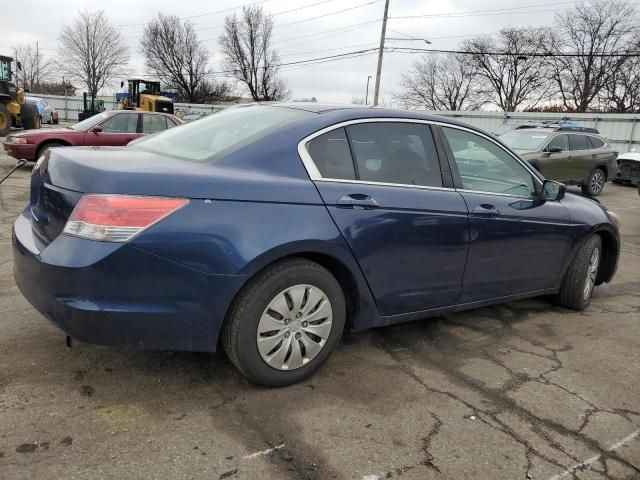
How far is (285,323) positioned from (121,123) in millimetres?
10375

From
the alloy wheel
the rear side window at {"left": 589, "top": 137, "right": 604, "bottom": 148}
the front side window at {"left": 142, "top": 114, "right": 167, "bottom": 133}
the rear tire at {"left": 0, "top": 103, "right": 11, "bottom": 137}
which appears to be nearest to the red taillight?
the front side window at {"left": 142, "top": 114, "right": 167, "bottom": 133}

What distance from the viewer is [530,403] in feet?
10.1

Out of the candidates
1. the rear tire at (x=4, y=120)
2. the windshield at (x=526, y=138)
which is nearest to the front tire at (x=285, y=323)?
the windshield at (x=526, y=138)

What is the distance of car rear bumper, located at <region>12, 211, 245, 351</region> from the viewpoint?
8.07 ft

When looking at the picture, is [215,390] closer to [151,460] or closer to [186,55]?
[151,460]

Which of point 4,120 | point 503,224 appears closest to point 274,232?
point 503,224

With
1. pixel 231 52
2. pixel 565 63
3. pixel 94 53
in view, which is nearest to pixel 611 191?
pixel 565 63

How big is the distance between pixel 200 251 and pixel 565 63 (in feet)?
191

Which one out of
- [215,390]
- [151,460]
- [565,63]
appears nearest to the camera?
[151,460]

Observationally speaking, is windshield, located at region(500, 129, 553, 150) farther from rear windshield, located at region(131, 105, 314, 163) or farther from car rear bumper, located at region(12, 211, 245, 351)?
car rear bumper, located at region(12, 211, 245, 351)

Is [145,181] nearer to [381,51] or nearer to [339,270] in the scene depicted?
[339,270]

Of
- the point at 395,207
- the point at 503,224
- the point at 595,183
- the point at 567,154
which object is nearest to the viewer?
the point at 395,207

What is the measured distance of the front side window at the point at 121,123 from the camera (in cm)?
1171

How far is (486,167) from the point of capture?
3949 mm
